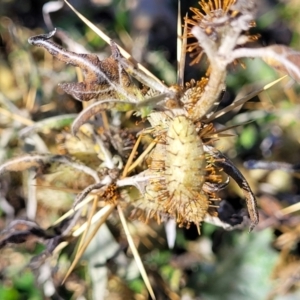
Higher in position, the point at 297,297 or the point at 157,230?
the point at 157,230

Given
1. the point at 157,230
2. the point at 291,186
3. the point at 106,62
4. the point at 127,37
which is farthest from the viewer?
the point at 127,37

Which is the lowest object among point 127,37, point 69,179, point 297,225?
point 297,225

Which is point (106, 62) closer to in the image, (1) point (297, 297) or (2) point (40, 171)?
(2) point (40, 171)

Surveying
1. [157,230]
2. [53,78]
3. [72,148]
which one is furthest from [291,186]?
[53,78]

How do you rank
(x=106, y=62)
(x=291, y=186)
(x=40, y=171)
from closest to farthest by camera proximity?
(x=106, y=62)
(x=40, y=171)
(x=291, y=186)

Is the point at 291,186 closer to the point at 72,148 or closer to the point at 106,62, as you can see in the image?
the point at 72,148

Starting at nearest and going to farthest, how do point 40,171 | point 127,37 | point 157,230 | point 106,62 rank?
point 106,62
point 40,171
point 157,230
point 127,37

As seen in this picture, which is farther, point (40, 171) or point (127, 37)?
point (127, 37)

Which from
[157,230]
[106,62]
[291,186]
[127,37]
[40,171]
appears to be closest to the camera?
[106,62]

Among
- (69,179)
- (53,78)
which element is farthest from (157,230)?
(53,78)
